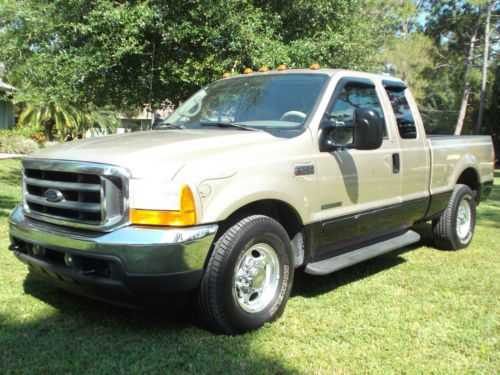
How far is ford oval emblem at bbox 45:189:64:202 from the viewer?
11.8 feet

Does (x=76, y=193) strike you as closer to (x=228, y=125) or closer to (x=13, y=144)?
(x=228, y=125)

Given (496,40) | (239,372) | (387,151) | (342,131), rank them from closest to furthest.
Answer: (239,372) < (342,131) < (387,151) < (496,40)

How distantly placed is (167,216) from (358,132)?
1.75 m

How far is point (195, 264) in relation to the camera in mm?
3377

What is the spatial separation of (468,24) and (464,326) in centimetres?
3456

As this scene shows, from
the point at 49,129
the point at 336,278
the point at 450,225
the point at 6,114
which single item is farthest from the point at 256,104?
the point at 6,114

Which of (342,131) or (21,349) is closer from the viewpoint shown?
(21,349)

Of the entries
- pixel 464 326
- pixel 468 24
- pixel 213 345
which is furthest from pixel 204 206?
pixel 468 24

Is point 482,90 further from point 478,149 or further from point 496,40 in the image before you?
point 478,149

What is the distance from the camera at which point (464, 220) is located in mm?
6863

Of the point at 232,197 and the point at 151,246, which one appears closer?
the point at 151,246

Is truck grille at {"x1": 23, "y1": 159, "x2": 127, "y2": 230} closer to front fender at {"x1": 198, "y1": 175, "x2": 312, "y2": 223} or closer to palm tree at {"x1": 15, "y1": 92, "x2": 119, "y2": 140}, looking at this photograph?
front fender at {"x1": 198, "y1": 175, "x2": 312, "y2": 223}

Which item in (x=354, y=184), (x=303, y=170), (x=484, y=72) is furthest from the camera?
(x=484, y=72)

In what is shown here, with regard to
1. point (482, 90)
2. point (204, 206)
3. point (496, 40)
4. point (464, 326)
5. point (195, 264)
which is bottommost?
point (464, 326)
